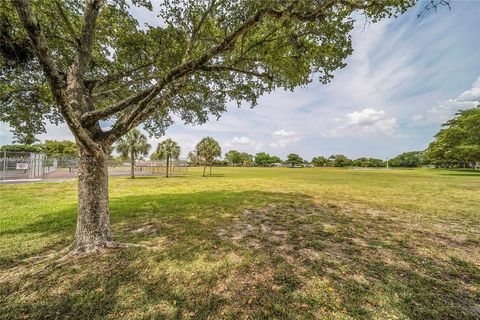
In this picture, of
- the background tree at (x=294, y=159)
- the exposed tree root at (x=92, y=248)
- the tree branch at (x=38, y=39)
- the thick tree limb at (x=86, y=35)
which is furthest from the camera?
the background tree at (x=294, y=159)

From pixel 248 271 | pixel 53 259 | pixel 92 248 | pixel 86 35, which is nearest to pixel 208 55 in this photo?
pixel 86 35

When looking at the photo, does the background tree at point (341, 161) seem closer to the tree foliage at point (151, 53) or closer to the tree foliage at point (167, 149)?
the tree foliage at point (167, 149)

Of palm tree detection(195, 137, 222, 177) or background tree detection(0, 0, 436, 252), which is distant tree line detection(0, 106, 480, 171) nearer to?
palm tree detection(195, 137, 222, 177)

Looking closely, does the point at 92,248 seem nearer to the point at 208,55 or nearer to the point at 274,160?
the point at 208,55

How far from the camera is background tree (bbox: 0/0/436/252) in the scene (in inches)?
160

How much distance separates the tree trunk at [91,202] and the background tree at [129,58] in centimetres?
2

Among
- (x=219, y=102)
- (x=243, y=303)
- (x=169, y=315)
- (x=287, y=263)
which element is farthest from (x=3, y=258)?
(x=219, y=102)

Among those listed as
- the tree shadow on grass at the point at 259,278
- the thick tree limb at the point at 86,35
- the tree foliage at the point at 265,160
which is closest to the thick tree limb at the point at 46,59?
the thick tree limb at the point at 86,35

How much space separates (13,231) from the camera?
5.68 m

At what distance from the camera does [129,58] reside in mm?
6973

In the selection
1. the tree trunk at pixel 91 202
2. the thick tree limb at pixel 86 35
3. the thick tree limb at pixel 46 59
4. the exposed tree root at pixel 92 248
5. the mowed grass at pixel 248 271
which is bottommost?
the mowed grass at pixel 248 271

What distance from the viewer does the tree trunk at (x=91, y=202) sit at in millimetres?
4238

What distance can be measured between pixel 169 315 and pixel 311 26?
6943mm

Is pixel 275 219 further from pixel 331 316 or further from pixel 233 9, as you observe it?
pixel 233 9
